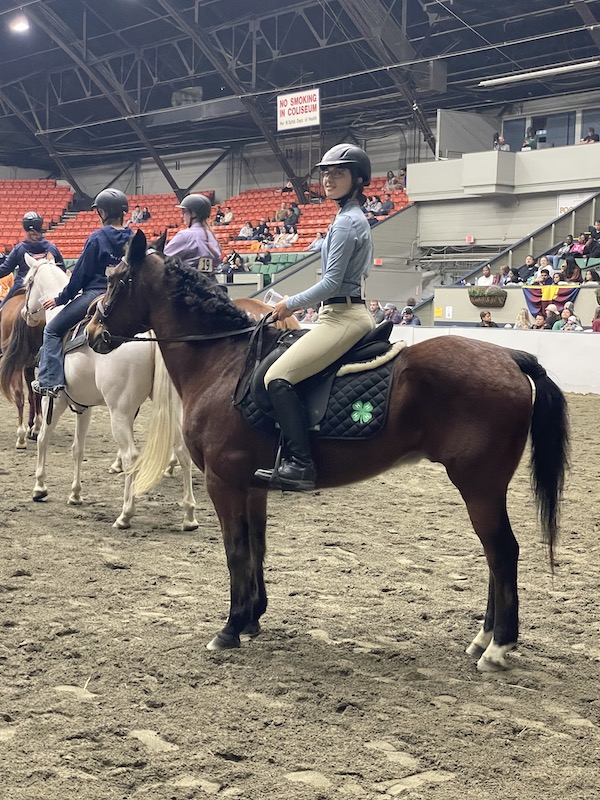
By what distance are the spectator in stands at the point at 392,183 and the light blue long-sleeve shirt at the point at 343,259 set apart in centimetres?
2369

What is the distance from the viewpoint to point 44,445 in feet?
21.4

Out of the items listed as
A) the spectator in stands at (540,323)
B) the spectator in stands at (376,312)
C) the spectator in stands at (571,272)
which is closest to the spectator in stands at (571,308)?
the spectator in stands at (540,323)

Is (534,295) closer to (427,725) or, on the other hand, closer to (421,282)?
(421,282)

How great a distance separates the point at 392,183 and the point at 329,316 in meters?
24.2

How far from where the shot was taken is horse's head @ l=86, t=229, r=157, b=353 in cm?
414

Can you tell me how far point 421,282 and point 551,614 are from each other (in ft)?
66.5

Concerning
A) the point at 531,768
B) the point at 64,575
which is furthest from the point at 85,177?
the point at 531,768

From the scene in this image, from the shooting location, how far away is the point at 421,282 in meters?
23.8

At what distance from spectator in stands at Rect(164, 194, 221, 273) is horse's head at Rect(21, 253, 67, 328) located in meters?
1.34

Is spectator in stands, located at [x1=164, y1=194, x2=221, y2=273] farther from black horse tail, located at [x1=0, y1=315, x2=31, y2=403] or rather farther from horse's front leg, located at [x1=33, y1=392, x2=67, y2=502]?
black horse tail, located at [x1=0, y1=315, x2=31, y2=403]

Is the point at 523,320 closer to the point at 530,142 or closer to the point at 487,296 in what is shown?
the point at 487,296

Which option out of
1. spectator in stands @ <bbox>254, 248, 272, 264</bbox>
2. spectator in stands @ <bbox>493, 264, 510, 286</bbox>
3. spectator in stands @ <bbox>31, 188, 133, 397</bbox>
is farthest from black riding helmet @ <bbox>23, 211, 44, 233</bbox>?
spectator in stands @ <bbox>254, 248, 272, 264</bbox>

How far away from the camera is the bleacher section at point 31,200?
33.4 metres

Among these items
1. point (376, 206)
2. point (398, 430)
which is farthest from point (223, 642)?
point (376, 206)
